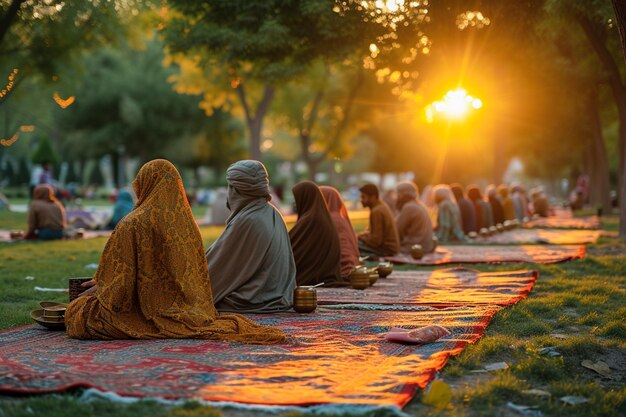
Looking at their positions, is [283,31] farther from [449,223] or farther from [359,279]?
[359,279]

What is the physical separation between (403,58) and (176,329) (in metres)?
15.4

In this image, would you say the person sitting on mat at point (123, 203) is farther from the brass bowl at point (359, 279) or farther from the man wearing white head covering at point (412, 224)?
the brass bowl at point (359, 279)

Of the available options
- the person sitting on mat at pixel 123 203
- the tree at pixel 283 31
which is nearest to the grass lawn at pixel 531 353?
the tree at pixel 283 31

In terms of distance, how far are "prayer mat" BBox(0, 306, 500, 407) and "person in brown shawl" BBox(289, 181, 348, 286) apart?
293cm

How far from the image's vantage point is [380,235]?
1462 cm

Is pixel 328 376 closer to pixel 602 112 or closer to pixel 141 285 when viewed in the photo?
pixel 141 285

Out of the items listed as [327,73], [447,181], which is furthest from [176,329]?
[327,73]

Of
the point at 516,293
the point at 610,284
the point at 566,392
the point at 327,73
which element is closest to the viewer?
the point at 566,392

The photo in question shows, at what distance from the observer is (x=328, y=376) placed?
18.1 feet

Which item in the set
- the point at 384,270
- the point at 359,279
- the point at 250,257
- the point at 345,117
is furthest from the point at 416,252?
the point at 345,117

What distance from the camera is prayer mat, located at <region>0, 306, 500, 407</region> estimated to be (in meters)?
5.04

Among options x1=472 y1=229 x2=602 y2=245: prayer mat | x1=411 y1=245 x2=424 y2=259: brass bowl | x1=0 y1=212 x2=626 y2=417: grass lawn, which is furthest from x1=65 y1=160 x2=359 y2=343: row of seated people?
x1=472 y1=229 x2=602 y2=245: prayer mat

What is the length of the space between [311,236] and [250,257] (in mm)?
2016

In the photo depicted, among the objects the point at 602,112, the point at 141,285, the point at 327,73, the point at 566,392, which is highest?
the point at 327,73
